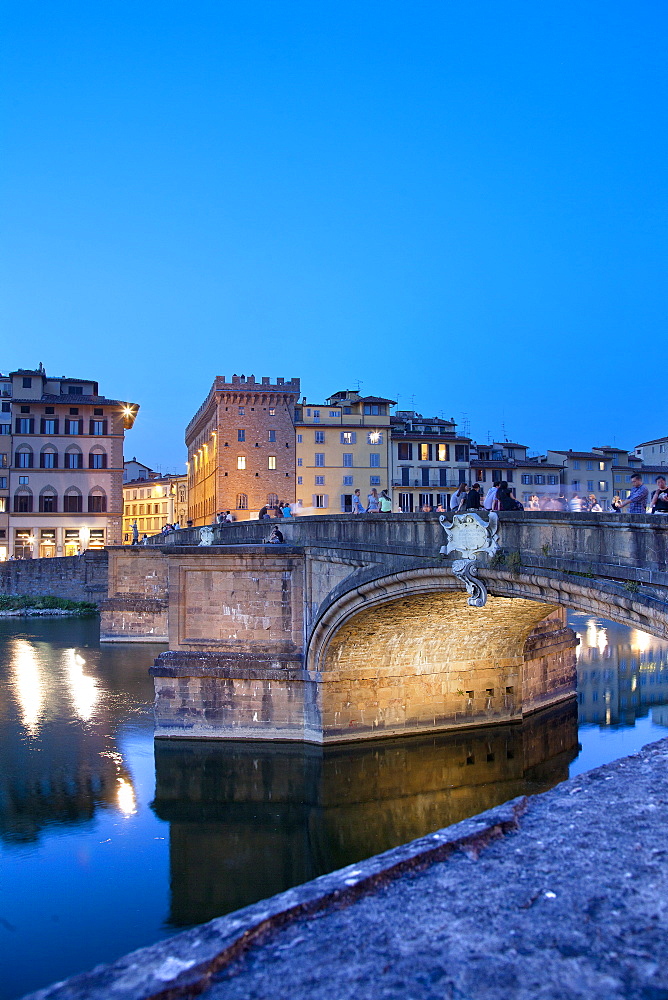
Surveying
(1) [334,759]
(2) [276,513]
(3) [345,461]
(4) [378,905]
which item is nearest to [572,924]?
(4) [378,905]

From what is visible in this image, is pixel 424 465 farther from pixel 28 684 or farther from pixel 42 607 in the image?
pixel 28 684

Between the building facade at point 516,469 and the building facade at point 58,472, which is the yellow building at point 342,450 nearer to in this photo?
the building facade at point 516,469

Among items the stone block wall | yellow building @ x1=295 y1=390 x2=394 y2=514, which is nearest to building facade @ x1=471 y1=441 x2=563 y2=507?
yellow building @ x1=295 y1=390 x2=394 y2=514

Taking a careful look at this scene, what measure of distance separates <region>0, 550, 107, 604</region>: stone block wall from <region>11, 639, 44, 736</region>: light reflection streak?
44.6ft

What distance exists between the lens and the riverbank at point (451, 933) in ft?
9.88

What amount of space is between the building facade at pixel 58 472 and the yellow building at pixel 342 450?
1492 cm

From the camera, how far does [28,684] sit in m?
26.7

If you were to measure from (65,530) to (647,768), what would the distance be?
59.2 meters

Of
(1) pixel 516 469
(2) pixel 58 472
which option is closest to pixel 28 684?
(2) pixel 58 472

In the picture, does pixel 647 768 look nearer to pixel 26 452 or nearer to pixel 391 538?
pixel 391 538

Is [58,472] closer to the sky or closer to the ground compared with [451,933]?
closer to the sky

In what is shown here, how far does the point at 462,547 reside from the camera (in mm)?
13164

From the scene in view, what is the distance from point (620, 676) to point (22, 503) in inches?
1846

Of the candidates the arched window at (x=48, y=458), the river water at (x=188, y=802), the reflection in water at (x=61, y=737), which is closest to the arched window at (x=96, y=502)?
the arched window at (x=48, y=458)
